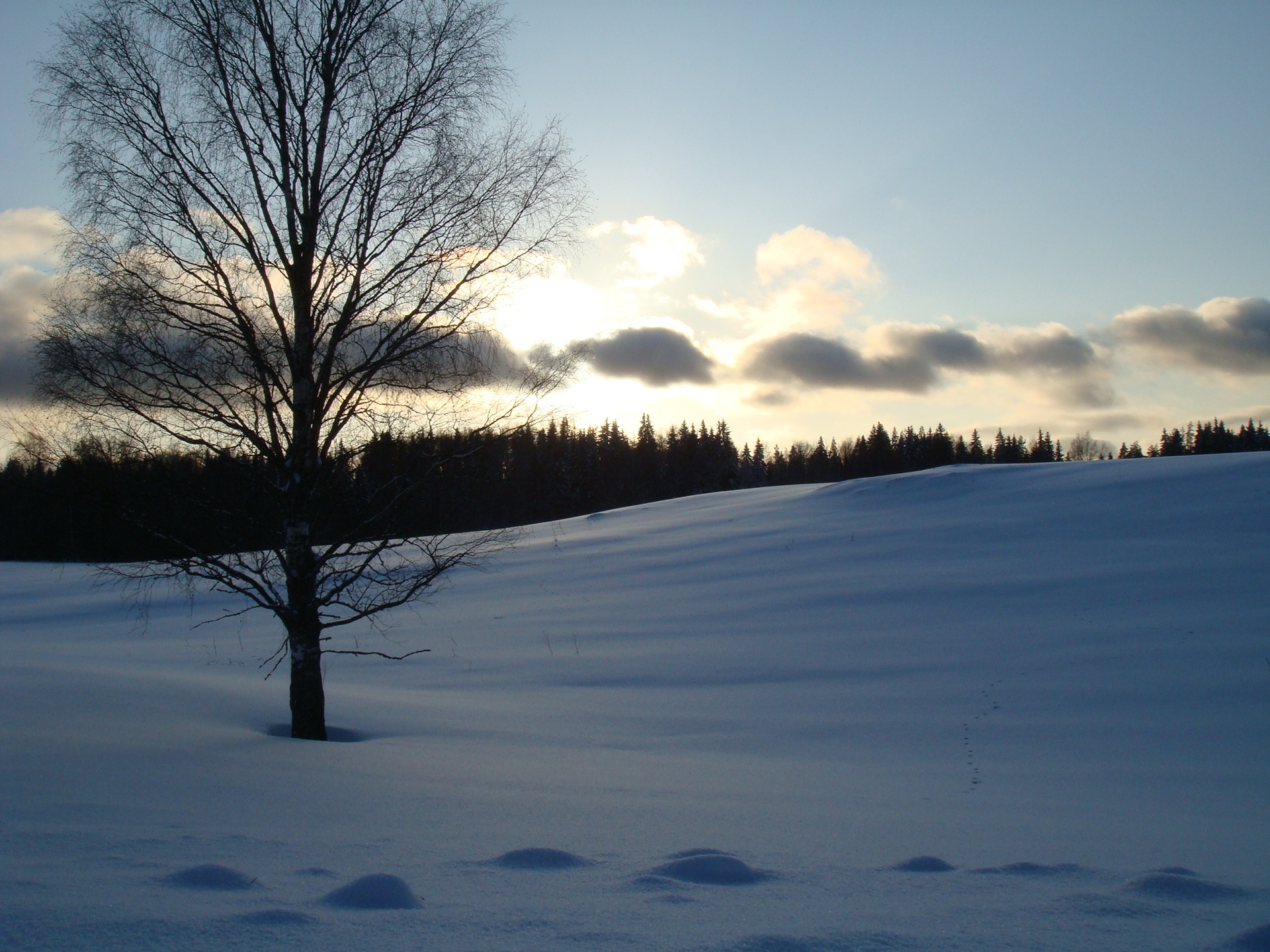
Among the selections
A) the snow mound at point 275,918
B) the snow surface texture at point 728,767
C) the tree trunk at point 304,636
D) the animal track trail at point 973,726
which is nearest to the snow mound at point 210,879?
the snow surface texture at point 728,767

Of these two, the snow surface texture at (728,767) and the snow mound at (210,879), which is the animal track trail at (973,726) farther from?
the snow mound at (210,879)

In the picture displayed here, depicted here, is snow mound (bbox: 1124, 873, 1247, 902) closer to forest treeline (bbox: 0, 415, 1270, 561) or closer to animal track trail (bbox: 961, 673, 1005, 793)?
animal track trail (bbox: 961, 673, 1005, 793)

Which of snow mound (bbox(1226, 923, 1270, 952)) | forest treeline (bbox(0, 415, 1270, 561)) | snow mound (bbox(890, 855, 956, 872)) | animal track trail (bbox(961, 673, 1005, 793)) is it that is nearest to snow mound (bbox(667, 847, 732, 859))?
snow mound (bbox(890, 855, 956, 872))

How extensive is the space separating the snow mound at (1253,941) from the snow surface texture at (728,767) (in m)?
0.02

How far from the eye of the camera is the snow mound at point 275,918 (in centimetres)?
288

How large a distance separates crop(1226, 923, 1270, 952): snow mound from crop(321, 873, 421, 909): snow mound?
10.4 ft

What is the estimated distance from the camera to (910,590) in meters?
14.1

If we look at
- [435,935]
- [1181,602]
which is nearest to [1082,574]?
[1181,602]

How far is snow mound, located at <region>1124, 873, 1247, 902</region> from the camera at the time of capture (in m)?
3.44

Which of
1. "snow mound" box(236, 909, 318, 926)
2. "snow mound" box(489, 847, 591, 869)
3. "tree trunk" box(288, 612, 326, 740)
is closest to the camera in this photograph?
"snow mound" box(236, 909, 318, 926)

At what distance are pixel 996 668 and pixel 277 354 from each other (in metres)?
9.24

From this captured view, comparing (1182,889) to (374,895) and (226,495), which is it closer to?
(374,895)

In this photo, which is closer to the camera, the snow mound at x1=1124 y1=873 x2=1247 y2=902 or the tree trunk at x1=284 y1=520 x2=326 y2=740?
the snow mound at x1=1124 y1=873 x2=1247 y2=902

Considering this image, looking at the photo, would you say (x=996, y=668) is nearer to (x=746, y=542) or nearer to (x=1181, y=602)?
(x=1181, y=602)
